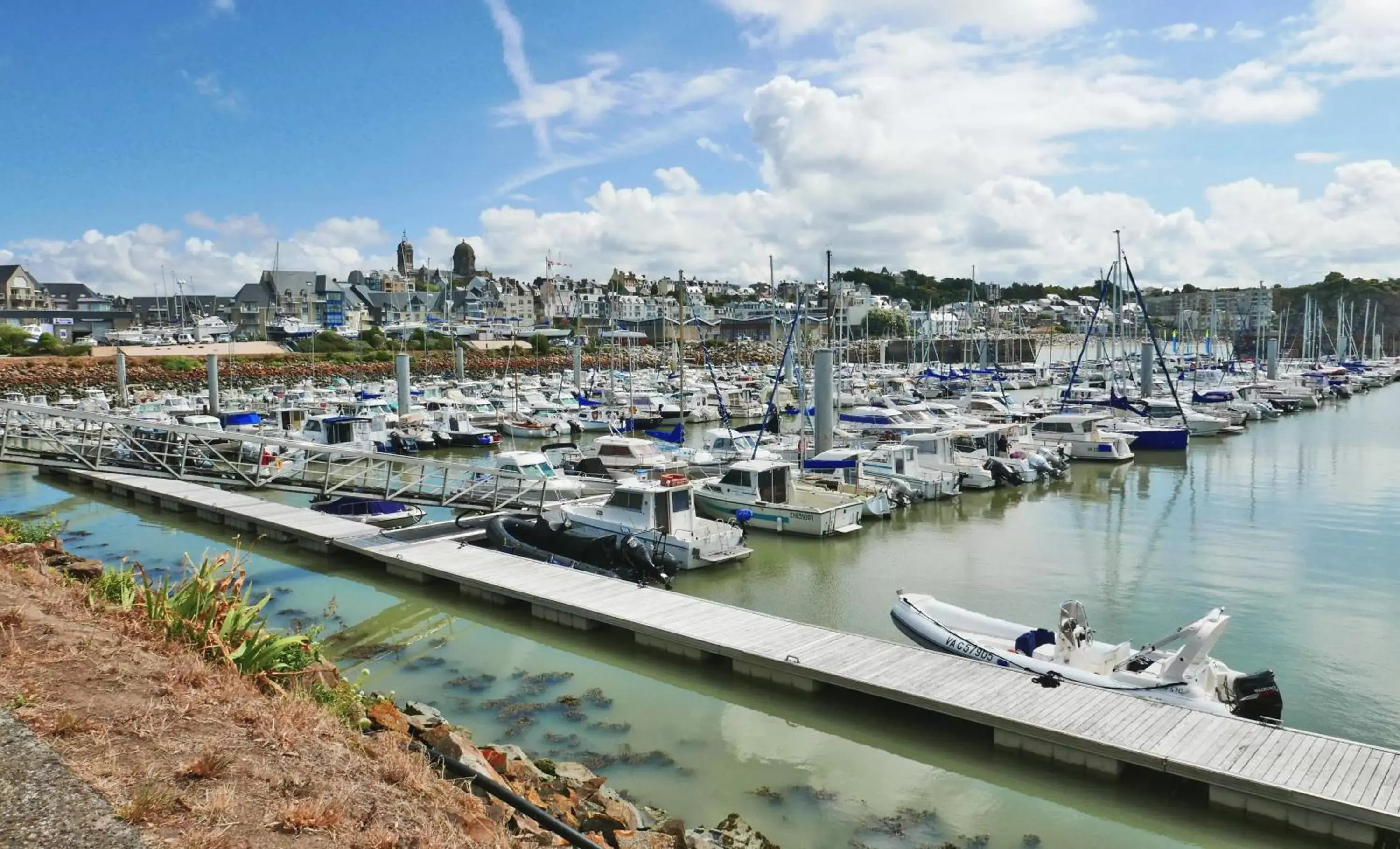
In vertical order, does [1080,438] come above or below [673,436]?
below

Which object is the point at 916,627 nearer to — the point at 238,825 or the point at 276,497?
the point at 238,825

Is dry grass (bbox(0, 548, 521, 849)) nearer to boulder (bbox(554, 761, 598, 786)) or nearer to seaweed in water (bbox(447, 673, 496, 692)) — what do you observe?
boulder (bbox(554, 761, 598, 786))

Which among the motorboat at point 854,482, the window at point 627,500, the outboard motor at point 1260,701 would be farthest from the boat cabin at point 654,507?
the outboard motor at point 1260,701

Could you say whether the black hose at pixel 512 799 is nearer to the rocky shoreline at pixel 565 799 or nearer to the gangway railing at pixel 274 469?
the rocky shoreline at pixel 565 799

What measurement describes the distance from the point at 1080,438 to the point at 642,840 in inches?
1413

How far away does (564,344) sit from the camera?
120m

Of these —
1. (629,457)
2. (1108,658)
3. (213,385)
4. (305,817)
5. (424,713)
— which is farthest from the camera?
(213,385)

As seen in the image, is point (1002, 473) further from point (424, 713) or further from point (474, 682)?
point (424, 713)

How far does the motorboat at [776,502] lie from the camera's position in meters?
24.3

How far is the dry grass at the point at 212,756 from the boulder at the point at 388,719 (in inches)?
22.2

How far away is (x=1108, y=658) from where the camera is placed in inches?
527

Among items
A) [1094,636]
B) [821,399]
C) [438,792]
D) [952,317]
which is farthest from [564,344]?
[438,792]

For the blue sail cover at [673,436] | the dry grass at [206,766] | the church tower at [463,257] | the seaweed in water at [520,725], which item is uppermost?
the church tower at [463,257]

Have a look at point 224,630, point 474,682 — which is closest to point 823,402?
point 474,682
